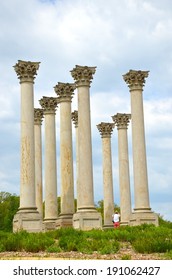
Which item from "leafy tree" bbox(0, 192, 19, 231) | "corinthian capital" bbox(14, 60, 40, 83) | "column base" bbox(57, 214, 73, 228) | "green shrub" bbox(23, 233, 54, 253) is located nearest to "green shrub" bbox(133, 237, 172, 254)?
"green shrub" bbox(23, 233, 54, 253)

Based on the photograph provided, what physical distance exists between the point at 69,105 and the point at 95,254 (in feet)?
144

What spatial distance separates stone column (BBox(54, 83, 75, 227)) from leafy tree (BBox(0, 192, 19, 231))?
65.7 metres

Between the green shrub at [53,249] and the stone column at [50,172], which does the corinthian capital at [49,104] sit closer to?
the stone column at [50,172]

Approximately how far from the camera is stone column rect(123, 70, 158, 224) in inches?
2874

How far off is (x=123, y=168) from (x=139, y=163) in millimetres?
16920

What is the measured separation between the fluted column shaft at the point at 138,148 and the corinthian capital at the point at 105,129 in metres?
20.8

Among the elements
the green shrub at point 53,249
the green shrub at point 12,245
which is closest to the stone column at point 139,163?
the green shrub at point 12,245

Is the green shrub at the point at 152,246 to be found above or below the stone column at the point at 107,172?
below

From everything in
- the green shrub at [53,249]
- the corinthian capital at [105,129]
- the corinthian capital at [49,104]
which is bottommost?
the green shrub at [53,249]

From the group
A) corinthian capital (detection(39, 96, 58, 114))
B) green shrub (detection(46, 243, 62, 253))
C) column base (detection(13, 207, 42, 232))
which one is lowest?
green shrub (detection(46, 243, 62, 253))

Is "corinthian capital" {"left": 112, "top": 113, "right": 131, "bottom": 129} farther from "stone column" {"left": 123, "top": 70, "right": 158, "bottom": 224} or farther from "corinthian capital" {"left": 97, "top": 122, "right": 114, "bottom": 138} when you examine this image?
"stone column" {"left": 123, "top": 70, "right": 158, "bottom": 224}

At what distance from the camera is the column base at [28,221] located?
66.0 m

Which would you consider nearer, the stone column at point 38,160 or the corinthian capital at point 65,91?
the corinthian capital at point 65,91
